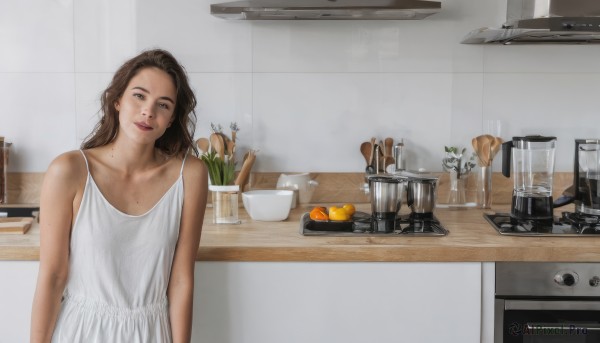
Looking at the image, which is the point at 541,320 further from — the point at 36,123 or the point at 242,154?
the point at 36,123

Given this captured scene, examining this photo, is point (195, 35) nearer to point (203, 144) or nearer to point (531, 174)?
point (203, 144)

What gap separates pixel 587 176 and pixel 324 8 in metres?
1.07

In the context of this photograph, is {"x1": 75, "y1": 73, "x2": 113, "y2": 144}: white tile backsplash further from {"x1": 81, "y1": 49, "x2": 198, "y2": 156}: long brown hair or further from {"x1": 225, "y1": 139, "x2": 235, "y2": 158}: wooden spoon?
{"x1": 81, "y1": 49, "x2": 198, "y2": 156}: long brown hair

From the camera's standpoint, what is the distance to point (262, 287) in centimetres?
214

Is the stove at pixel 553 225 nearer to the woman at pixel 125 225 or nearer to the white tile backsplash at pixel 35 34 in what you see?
the woman at pixel 125 225

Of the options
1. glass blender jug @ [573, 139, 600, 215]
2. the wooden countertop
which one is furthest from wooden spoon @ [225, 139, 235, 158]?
glass blender jug @ [573, 139, 600, 215]

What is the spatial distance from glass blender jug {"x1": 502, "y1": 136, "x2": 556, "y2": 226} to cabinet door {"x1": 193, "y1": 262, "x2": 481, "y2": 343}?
408mm

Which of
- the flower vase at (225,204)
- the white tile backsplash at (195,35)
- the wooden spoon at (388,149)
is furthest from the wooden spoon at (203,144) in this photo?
the wooden spoon at (388,149)

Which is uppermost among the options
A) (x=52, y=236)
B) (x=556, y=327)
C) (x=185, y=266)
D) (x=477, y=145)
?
(x=477, y=145)

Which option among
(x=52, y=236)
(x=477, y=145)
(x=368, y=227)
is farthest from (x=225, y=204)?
(x=477, y=145)

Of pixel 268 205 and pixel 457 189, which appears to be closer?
pixel 268 205

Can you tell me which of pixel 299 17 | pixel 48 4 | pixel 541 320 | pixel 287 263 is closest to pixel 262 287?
pixel 287 263

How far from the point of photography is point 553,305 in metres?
2.14

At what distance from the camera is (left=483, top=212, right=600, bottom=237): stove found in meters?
2.27
